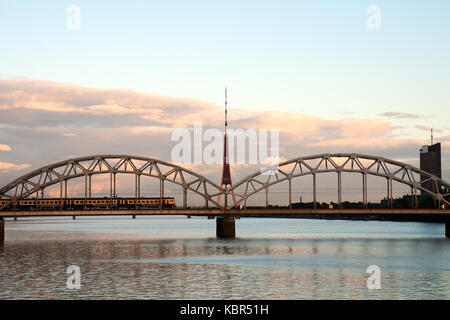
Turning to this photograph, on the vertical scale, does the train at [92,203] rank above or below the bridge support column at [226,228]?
above

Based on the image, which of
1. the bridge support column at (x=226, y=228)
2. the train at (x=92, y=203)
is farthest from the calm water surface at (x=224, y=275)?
the train at (x=92, y=203)

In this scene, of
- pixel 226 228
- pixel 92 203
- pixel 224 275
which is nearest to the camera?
pixel 224 275

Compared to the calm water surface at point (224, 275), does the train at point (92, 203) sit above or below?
above

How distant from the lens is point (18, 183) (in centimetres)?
11906

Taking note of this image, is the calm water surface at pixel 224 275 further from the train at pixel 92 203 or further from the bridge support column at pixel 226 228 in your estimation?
the train at pixel 92 203

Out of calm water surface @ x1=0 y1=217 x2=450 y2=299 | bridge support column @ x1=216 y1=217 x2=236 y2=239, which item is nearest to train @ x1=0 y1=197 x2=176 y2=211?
bridge support column @ x1=216 y1=217 x2=236 y2=239

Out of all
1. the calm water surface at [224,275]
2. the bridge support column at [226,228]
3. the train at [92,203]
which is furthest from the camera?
the train at [92,203]

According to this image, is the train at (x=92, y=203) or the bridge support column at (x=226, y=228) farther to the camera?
the train at (x=92, y=203)

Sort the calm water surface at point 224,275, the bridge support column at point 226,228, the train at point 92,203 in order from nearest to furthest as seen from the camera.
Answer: the calm water surface at point 224,275, the bridge support column at point 226,228, the train at point 92,203

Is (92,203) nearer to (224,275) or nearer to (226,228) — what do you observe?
(226,228)

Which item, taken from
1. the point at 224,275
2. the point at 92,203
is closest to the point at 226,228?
the point at 92,203

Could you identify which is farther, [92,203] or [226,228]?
[92,203]

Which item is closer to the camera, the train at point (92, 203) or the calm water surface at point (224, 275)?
the calm water surface at point (224, 275)

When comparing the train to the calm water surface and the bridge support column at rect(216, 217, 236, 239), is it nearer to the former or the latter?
the bridge support column at rect(216, 217, 236, 239)
